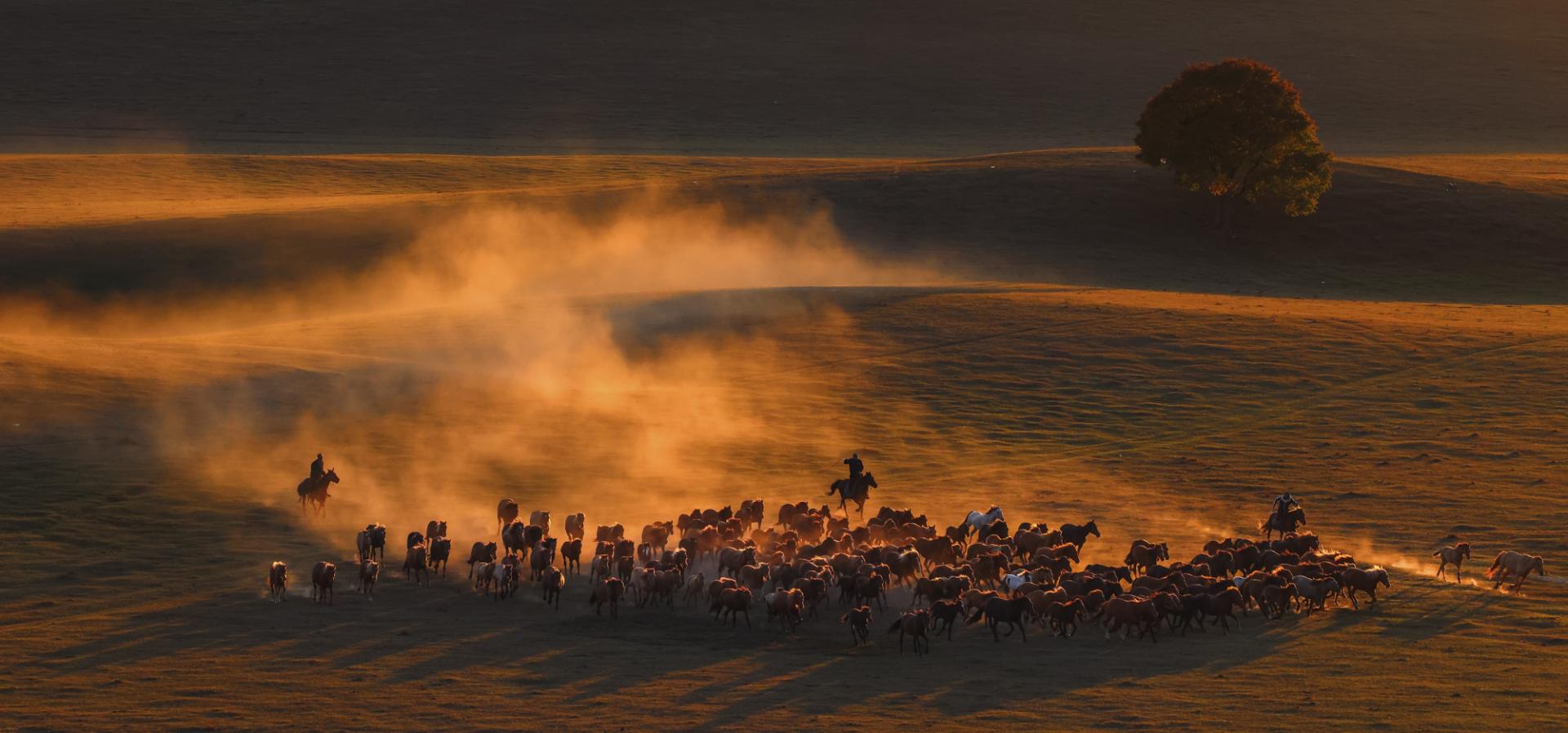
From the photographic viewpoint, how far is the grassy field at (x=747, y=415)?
21.1 m

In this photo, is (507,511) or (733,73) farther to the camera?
(733,73)

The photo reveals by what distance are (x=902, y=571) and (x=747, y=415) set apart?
13.9 meters

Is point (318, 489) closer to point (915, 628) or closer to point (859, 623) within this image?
point (859, 623)

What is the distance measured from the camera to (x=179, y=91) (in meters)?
117

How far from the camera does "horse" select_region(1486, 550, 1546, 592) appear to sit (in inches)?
1016

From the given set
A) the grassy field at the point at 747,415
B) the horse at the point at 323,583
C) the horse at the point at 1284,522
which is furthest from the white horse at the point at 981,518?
the horse at the point at 323,583

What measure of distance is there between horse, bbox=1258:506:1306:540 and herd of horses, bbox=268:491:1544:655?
670mm

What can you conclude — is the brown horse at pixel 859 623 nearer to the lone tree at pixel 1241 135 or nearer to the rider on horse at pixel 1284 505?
the rider on horse at pixel 1284 505

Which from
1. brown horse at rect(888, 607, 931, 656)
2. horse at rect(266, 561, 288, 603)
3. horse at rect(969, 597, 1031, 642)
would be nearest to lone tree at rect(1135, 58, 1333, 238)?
horse at rect(969, 597, 1031, 642)

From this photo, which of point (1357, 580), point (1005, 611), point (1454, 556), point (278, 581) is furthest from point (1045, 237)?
point (278, 581)

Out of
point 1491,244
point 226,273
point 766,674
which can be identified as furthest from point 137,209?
point 1491,244

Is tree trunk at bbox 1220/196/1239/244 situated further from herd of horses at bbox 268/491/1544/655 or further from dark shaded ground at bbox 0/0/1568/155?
herd of horses at bbox 268/491/1544/655

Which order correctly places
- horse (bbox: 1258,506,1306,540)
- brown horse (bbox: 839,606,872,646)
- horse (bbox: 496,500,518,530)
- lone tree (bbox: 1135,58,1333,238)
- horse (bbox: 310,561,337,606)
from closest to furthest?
brown horse (bbox: 839,606,872,646), horse (bbox: 310,561,337,606), horse (bbox: 496,500,518,530), horse (bbox: 1258,506,1306,540), lone tree (bbox: 1135,58,1333,238)

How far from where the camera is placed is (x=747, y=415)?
3956 cm
